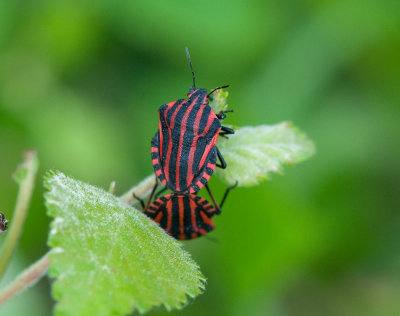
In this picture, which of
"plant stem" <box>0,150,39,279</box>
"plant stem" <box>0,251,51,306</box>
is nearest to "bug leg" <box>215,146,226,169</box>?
"plant stem" <box>0,251,51,306</box>

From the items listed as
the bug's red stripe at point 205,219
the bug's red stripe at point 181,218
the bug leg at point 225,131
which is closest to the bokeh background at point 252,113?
the bug's red stripe at point 205,219

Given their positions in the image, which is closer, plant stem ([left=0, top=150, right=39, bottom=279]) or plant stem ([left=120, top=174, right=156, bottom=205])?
plant stem ([left=0, top=150, right=39, bottom=279])

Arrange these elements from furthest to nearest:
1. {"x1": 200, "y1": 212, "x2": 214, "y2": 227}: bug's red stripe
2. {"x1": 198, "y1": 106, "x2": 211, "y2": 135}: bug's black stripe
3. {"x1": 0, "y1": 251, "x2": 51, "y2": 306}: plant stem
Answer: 1. {"x1": 200, "y1": 212, "x2": 214, "y2": 227}: bug's red stripe
2. {"x1": 198, "y1": 106, "x2": 211, "y2": 135}: bug's black stripe
3. {"x1": 0, "y1": 251, "x2": 51, "y2": 306}: plant stem

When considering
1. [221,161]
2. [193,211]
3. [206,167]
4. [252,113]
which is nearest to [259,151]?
[221,161]

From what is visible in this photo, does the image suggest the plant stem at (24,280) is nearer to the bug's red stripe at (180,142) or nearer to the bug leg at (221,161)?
the bug's red stripe at (180,142)

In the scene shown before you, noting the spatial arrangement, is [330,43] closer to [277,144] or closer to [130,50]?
[130,50]

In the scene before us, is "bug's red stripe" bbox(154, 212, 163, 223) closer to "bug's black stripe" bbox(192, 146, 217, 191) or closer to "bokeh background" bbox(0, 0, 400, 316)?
"bug's black stripe" bbox(192, 146, 217, 191)
